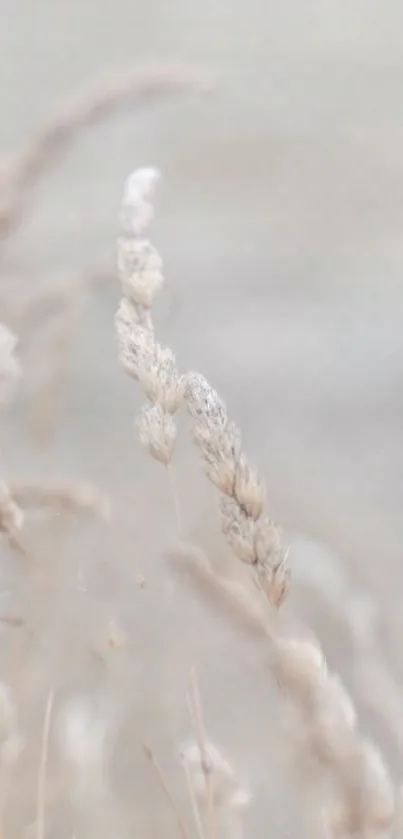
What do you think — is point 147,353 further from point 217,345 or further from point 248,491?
point 217,345

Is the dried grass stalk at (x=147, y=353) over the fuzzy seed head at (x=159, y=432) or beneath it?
over

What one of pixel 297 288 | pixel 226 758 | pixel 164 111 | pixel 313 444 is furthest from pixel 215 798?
pixel 164 111

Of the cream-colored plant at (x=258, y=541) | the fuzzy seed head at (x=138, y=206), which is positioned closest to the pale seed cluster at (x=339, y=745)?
the cream-colored plant at (x=258, y=541)

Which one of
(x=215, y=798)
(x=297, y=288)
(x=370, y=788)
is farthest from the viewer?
(x=297, y=288)

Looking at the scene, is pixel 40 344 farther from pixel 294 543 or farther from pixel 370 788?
pixel 370 788

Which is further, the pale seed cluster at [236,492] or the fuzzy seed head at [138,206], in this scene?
the fuzzy seed head at [138,206]

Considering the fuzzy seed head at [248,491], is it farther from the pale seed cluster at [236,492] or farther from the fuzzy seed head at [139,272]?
the fuzzy seed head at [139,272]
